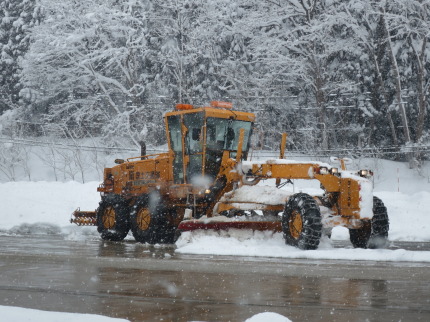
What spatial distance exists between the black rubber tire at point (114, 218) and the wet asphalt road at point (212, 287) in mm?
5521

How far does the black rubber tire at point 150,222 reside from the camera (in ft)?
56.7

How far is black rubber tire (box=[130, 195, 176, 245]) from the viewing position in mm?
17281

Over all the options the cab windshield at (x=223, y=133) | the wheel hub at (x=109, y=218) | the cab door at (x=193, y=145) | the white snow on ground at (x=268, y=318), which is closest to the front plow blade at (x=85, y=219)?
the wheel hub at (x=109, y=218)

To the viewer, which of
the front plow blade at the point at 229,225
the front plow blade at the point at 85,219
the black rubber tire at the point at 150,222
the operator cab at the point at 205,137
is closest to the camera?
the front plow blade at the point at 229,225

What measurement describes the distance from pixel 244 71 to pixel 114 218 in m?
22.7

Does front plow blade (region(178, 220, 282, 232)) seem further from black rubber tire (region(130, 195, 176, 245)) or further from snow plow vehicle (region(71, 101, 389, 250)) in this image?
black rubber tire (region(130, 195, 176, 245))

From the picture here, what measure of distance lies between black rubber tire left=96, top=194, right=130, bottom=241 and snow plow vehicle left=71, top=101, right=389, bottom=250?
0.08 feet

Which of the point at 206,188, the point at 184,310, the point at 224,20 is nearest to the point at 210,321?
the point at 184,310

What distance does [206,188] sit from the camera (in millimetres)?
16594

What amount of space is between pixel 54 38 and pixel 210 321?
36.8 meters

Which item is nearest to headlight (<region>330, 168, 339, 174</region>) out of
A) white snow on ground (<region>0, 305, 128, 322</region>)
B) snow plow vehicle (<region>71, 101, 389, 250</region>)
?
snow plow vehicle (<region>71, 101, 389, 250</region>)

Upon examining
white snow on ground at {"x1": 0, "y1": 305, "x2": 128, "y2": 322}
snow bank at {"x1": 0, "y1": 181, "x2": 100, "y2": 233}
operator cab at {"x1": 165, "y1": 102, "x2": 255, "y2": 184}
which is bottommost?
snow bank at {"x1": 0, "y1": 181, "x2": 100, "y2": 233}

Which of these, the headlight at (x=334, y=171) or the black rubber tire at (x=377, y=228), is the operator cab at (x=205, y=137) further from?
the black rubber tire at (x=377, y=228)

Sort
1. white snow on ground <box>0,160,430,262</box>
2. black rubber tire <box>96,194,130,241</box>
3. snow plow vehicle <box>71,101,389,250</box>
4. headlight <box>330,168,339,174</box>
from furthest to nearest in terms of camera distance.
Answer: black rubber tire <box>96,194,130,241</box>, headlight <box>330,168,339,174</box>, snow plow vehicle <box>71,101,389,250</box>, white snow on ground <box>0,160,430,262</box>
